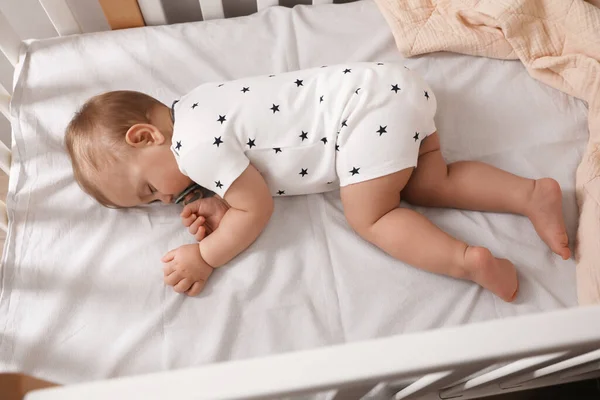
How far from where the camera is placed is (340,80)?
849mm

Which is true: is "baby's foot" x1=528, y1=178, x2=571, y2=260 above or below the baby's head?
below

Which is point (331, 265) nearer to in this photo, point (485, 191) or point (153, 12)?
point (485, 191)

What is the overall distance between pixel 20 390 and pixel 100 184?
0.44 m

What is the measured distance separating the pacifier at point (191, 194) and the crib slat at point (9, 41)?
1.58ft

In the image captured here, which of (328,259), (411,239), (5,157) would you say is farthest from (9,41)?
(411,239)

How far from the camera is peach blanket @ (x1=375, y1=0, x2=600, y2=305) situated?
3.17 feet

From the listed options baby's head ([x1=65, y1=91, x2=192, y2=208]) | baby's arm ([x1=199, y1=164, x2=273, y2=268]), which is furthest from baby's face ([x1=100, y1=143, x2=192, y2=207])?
baby's arm ([x1=199, y1=164, x2=273, y2=268])

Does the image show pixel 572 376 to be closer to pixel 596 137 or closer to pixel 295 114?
pixel 596 137

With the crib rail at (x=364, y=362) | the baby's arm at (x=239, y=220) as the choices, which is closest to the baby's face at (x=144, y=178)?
the baby's arm at (x=239, y=220)

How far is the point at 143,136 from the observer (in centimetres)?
86

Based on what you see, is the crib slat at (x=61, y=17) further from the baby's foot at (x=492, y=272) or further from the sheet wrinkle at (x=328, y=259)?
the baby's foot at (x=492, y=272)

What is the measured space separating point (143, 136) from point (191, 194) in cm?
13

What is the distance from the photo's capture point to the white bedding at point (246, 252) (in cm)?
82

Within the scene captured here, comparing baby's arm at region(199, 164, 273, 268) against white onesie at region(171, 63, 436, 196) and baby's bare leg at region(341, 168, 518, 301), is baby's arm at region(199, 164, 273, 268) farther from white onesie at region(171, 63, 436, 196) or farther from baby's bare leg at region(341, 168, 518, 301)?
baby's bare leg at region(341, 168, 518, 301)
